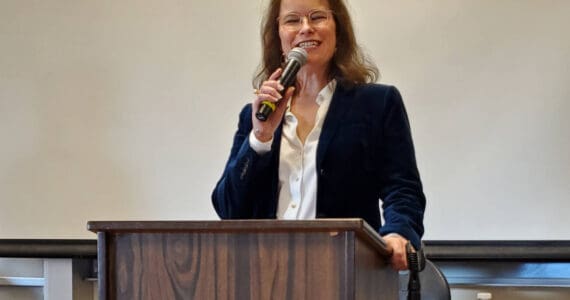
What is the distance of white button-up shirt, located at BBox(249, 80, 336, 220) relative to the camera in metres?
1.41

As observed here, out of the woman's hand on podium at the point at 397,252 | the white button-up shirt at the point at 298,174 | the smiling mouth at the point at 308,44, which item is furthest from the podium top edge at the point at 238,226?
the smiling mouth at the point at 308,44

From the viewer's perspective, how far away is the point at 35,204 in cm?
266

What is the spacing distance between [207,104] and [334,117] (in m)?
1.16

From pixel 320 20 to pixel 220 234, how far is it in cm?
66

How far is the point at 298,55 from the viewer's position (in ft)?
4.36

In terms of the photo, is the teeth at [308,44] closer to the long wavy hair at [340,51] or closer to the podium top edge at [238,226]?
the long wavy hair at [340,51]

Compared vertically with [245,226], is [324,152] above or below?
above

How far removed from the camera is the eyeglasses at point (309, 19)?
1.47 metres

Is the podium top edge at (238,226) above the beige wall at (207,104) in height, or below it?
below

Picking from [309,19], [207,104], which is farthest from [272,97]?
[207,104]

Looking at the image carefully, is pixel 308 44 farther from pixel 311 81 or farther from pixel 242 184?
pixel 242 184

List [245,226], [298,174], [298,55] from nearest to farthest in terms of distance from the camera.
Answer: [245,226] < [298,55] < [298,174]

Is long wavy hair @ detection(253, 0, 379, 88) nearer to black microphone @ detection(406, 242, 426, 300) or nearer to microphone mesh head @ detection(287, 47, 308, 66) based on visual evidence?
microphone mesh head @ detection(287, 47, 308, 66)

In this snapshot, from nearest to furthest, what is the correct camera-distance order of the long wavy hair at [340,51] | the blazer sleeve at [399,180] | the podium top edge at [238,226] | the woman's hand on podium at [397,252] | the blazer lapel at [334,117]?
the podium top edge at [238,226] → the woman's hand on podium at [397,252] → the blazer sleeve at [399,180] → the blazer lapel at [334,117] → the long wavy hair at [340,51]
